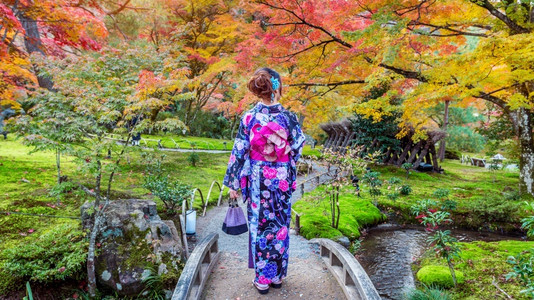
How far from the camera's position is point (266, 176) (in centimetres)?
275

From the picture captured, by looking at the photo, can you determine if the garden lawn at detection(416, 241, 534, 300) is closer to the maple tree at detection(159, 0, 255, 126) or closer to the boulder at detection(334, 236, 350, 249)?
the boulder at detection(334, 236, 350, 249)

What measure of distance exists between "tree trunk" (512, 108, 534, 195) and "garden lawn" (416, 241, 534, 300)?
3584 mm

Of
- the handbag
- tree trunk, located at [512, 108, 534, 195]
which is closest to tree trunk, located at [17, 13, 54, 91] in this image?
the handbag

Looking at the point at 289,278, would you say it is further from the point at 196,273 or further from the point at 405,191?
the point at 405,191

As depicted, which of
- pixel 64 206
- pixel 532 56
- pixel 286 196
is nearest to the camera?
pixel 286 196

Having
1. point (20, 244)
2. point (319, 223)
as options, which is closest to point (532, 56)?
point (319, 223)

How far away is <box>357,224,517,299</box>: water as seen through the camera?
4.35 meters

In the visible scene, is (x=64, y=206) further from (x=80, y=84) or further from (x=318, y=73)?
(x=318, y=73)

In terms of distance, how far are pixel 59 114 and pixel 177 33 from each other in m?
9.73

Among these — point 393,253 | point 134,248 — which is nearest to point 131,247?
point 134,248

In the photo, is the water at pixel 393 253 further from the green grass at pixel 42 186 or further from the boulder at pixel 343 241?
the green grass at pixel 42 186

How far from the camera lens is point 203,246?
3.11 metres

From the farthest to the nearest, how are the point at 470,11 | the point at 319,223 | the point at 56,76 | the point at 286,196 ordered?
the point at 470,11 < the point at 319,223 < the point at 56,76 < the point at 286,196

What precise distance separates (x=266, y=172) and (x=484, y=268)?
363 centimetres
